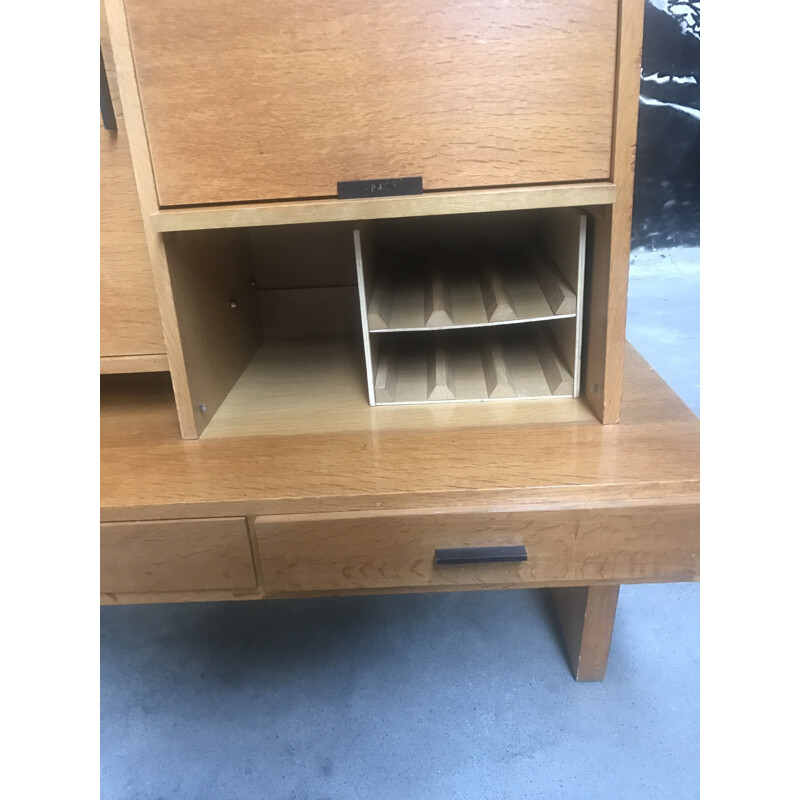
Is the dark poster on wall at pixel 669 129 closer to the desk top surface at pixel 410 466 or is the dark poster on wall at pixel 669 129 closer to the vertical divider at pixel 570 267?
the vertical divider at pixel 570 267

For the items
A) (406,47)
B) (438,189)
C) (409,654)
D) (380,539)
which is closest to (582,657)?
(409,654)

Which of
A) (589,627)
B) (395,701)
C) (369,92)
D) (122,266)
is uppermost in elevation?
(369,92)

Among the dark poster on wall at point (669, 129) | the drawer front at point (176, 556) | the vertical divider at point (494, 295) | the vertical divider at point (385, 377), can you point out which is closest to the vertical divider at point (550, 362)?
the vertical divider at point (494, 295)

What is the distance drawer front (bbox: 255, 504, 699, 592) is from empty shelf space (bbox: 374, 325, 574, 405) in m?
0.22

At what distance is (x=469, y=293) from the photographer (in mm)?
842

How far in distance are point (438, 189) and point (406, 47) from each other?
130 mm

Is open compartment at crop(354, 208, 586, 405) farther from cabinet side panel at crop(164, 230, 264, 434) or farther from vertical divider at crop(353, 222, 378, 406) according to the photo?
cabinet side panel at crop(164, 230, 264, 434)

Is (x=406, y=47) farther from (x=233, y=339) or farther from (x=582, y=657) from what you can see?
(x=582, y=657)

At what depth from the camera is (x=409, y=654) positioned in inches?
A: 37.6

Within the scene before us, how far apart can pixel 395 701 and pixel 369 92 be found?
0.80 metres

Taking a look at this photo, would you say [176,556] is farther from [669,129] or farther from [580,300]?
[669,129]

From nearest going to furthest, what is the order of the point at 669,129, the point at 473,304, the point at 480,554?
the point at 480,554
the point at 473,304
the point at 669,129

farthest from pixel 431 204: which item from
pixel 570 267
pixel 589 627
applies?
pixel 589 627

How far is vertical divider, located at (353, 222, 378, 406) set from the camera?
0.70m
